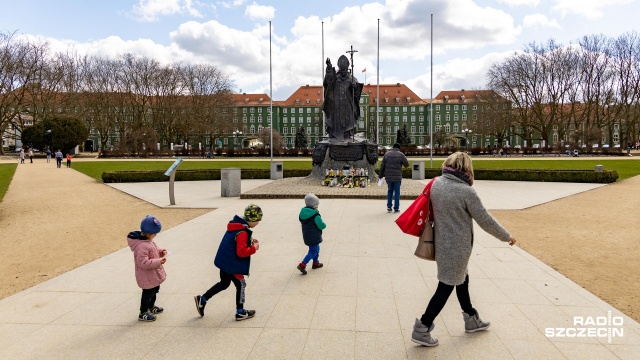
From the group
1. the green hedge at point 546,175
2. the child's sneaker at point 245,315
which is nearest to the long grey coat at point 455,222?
the child's sneaker at point 245,315

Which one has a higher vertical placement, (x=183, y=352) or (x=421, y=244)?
(x=421, y=244)

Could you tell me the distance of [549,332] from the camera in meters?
4.05

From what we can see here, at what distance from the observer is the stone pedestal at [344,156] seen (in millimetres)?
17922

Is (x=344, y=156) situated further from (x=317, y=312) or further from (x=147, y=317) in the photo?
(x=147, y=317)

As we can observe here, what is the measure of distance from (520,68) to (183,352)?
59169 millimetres

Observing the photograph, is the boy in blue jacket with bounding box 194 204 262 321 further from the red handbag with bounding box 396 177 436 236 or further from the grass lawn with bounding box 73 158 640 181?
the grass lawn with bounding box 73 158 640 181

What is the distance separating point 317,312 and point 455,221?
6.25 ft

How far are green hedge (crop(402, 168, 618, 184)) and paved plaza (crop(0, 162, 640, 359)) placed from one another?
1567 cm

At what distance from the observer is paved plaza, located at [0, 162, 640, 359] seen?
12.2 feet

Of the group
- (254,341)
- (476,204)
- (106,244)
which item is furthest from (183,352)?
(106,244)

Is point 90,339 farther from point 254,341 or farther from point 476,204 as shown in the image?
point 476,204
